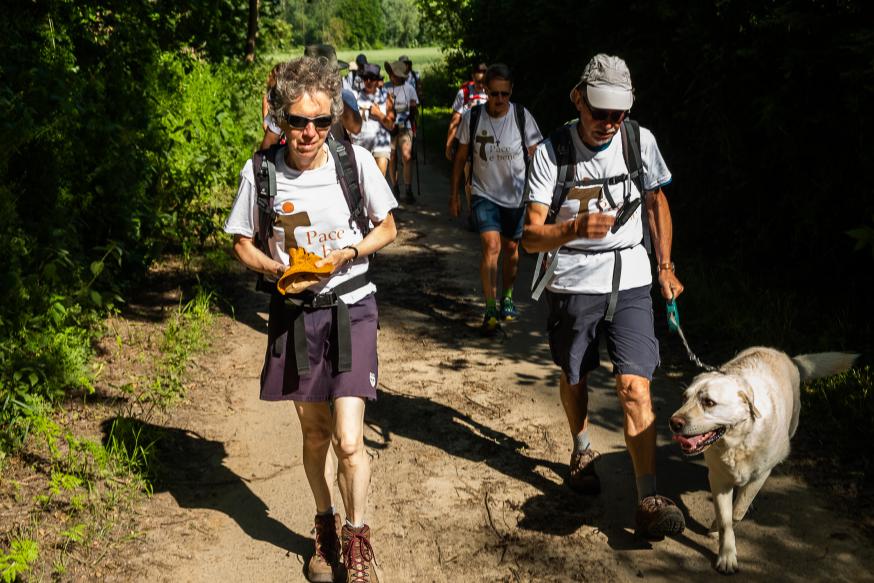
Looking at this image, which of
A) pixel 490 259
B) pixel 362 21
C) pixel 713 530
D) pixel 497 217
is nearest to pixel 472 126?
pixel 497 217

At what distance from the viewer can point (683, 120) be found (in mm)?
9219

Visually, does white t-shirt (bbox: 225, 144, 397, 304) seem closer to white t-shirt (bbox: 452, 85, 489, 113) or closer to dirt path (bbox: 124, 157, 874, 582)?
dirt path (bbox: 124, 157, 874, 582)

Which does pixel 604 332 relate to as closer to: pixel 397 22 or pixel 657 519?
pixel 657 519

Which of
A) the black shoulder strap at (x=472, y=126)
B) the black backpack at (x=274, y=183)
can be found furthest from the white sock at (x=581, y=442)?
the black shoulder strap at (x=472, y=126)

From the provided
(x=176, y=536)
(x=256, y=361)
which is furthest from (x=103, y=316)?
(x=176, y=536)

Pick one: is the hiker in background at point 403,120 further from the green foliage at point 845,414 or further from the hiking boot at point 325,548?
the hiking boot at point 325,548

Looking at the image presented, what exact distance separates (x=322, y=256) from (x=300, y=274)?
0.18 metres

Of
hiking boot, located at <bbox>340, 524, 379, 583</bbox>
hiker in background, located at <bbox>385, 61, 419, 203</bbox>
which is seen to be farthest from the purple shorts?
hiker in background, located at <bbox>385, 61, 419, 203</bbox>

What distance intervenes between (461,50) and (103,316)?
18.4 metres

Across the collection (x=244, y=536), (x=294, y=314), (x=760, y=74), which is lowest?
(x=244, y=536)

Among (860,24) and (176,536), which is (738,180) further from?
(176,536)

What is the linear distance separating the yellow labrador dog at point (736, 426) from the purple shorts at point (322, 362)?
A: 1374 mm

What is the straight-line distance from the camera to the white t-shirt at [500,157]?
24.7 feet

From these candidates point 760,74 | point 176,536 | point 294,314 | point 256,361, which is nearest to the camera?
point 294,314
